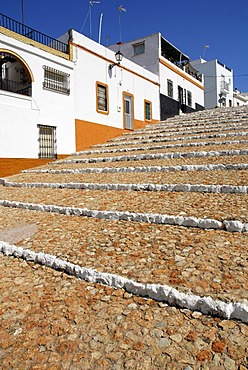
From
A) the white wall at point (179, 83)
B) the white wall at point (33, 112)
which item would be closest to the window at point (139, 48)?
the white wall at point (179, 83)

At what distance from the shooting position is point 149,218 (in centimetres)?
435

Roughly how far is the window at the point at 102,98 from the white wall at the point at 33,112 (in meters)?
2.04

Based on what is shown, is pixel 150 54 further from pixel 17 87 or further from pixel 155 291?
pixel 155 291

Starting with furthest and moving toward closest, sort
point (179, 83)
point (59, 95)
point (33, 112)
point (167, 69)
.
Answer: point (179, 83) → point (167, 69) → point (59, 95) → point (33, 112)

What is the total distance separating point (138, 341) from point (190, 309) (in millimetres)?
550

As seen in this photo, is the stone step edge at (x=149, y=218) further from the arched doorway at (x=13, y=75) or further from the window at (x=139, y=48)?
the window at (x=139, y=48)

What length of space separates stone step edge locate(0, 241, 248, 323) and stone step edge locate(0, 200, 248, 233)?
58.6 inches

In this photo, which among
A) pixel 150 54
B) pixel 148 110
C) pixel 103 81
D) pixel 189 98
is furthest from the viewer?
pixel 189 98

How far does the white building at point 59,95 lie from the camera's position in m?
11.5

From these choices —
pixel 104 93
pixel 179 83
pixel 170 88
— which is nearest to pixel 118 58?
pixel 104 93

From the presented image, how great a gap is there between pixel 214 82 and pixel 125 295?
38707 mm

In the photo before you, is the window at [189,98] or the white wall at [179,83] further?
the window at [189,98]

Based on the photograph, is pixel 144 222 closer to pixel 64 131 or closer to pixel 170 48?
pixel 64 131

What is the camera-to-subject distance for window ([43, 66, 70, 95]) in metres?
13.0
